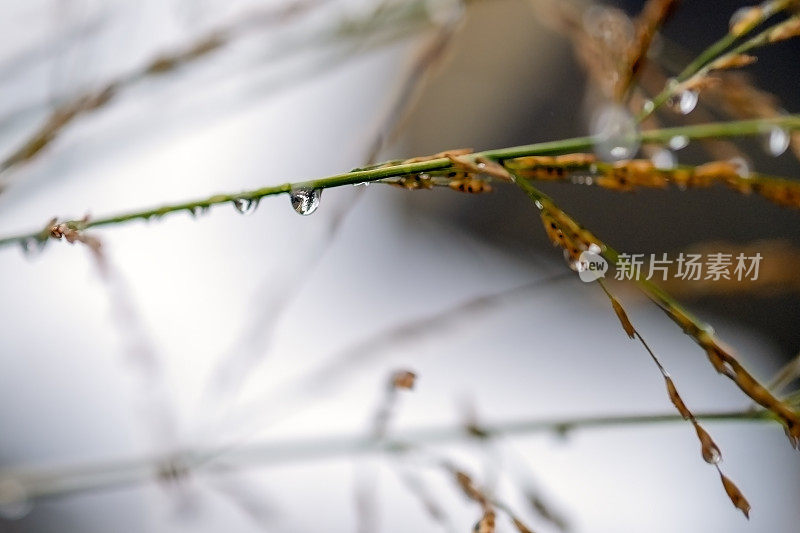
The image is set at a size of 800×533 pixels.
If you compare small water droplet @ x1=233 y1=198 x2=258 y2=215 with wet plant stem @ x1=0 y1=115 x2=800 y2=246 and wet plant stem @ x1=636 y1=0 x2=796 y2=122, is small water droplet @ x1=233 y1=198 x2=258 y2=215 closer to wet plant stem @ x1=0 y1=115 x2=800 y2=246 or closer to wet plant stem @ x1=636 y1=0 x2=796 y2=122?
wet plant stem @ x1=0 y1=115 x2=800 y2=246

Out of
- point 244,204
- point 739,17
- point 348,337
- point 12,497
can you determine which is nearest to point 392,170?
point 244,204

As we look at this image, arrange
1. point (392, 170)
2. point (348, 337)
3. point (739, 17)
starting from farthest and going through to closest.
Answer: point (348, 337), point (739, 17), point (392, 170)

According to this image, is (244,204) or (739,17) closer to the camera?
(244,204)

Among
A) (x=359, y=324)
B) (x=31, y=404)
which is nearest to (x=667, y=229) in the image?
(x=359, y=324)

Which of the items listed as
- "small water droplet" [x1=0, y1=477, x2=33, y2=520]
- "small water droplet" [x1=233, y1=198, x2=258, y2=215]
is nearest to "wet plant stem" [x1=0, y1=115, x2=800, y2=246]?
"small water droplet" [x1=233, y1=198, x2=258, y2=215]

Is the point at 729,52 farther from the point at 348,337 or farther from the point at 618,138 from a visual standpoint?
the point at 348,337

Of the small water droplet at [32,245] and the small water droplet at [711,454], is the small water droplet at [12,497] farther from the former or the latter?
the small water droplet at [711,454]
